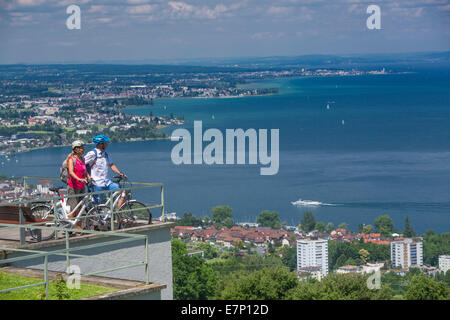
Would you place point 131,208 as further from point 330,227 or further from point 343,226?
point 330,227

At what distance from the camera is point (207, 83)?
148 metres

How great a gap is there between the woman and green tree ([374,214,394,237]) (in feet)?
142

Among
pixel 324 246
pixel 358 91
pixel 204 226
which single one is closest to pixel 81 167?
pixel 324 246

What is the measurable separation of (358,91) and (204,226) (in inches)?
5087

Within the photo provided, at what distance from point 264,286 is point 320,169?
5678cm

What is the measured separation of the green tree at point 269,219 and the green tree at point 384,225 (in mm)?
6981

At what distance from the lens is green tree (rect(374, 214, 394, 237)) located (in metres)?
49.5

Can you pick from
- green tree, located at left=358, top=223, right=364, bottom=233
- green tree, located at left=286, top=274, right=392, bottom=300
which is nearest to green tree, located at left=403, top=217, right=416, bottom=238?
green tree, located at left=358, top=223, right=364, bottom=233

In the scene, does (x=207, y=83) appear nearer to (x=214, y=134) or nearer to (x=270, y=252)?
(x=214, y=134)

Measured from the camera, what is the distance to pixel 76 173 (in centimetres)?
709

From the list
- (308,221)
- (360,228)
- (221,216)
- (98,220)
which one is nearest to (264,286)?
(98,220)

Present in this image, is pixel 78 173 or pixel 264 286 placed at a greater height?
pixel 78 173

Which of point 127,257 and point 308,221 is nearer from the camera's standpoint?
point 127,257
